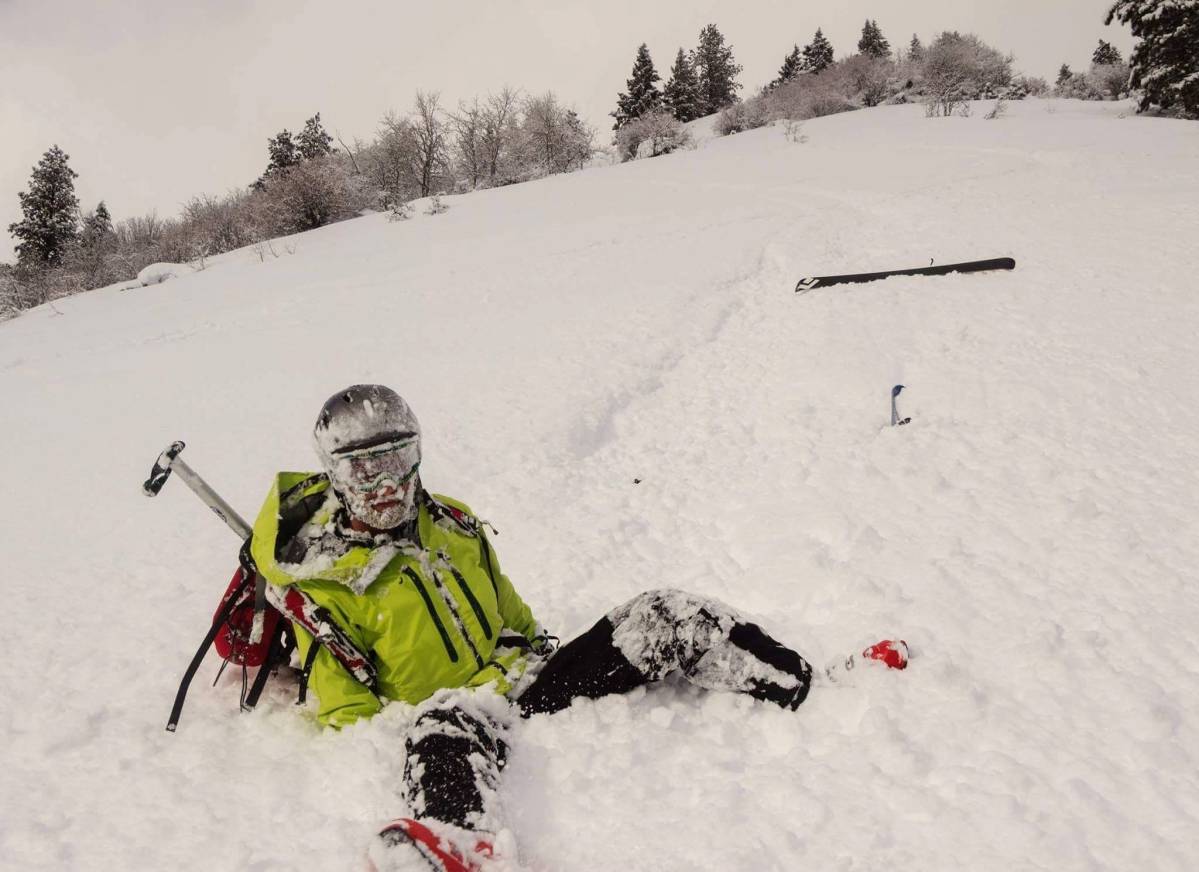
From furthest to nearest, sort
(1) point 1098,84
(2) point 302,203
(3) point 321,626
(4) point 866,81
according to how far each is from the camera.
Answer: (4) point 866,81, (1) point 1098,84, (2) point 302,203, (3) point 321,626

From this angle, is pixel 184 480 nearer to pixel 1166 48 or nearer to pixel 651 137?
pixel 1166 48

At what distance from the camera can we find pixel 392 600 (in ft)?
7.52

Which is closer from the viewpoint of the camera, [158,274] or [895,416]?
[895,416]

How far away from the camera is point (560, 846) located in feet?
6.70

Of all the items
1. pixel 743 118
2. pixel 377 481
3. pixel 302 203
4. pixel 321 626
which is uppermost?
pixel 743 118

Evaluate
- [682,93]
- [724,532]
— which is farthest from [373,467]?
[682,93]

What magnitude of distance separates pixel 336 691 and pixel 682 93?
45713 mm

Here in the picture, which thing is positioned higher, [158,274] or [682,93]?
[682,93]

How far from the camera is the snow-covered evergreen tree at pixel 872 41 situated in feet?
149

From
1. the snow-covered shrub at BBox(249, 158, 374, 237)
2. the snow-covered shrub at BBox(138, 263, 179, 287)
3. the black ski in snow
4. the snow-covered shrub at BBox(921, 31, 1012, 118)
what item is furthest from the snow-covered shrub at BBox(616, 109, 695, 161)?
the black ski in snow

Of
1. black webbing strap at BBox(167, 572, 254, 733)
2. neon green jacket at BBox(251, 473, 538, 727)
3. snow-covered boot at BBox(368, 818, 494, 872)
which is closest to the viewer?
snow-covered boot at BBox(368, 818, 494, 872)

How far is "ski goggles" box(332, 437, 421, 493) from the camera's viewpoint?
7.30 feet

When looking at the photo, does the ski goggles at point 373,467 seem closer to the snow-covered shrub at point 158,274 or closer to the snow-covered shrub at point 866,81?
the snow-covered shrub at point 158,274

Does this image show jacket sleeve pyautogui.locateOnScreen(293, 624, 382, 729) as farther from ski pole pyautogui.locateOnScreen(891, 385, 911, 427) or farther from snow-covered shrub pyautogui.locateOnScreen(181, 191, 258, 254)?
snow-covered shrub pyautogui.locateOnScreen(181, 191, 258, 254)
